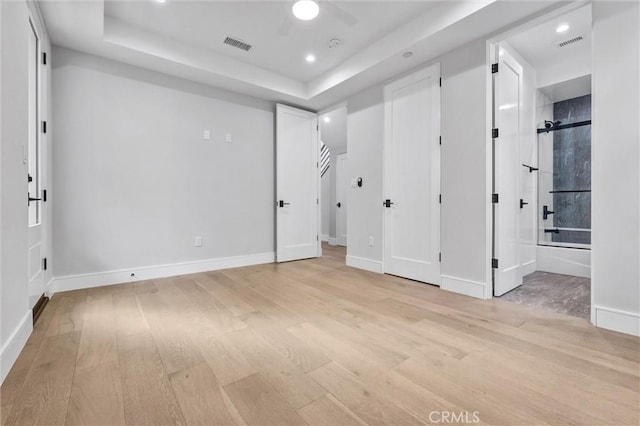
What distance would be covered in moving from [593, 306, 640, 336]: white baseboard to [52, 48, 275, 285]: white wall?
3.90 m

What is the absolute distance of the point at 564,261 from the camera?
388 centimetres

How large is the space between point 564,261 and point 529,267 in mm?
483

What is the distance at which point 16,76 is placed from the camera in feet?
5.77

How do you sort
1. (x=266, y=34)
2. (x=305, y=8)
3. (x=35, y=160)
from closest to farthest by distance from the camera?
(x=305, y=8), (x=35, y=160), (x=266, y=34)

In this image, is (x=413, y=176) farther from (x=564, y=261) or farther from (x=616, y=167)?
(x=564, y=261)

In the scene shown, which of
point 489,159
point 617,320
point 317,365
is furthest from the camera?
point 489,159

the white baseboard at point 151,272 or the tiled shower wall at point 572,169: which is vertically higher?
the tiled shower wall at point 572,169

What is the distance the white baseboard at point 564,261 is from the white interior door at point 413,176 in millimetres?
2027

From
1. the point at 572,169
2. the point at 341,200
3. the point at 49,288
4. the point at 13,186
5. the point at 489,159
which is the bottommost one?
the point at 49,288

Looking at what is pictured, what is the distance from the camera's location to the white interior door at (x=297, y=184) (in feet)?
15.1

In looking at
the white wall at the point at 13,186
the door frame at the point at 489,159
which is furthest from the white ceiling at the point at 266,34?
the white wall at the point at 13,186

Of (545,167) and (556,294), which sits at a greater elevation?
(545,167)

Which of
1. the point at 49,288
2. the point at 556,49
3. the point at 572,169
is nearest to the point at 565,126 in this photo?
the point at 572,169

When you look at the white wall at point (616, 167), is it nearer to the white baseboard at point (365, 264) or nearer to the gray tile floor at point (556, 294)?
the gray tile floor at point (556, 294)
